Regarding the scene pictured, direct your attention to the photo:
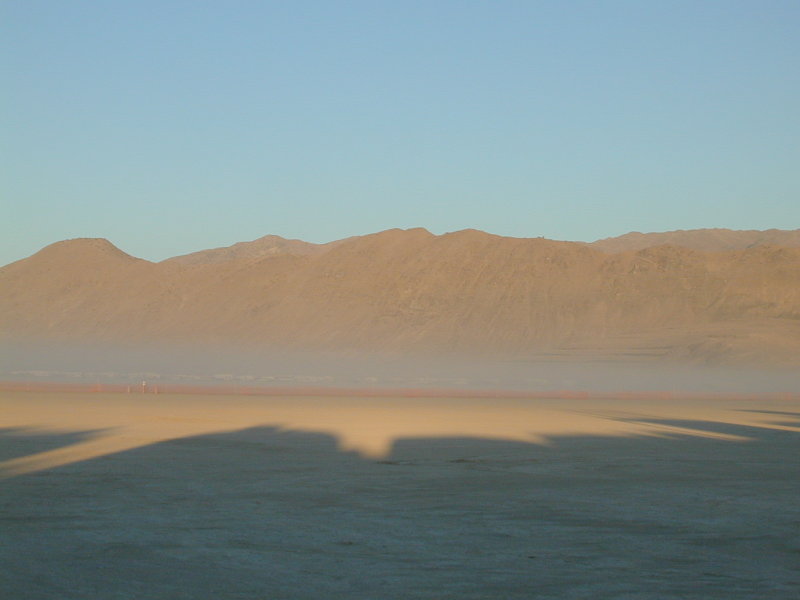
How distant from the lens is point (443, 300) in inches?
4444

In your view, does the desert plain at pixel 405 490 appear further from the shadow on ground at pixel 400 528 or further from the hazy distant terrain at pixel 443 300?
the hazy distant terrain at pixel 443 300

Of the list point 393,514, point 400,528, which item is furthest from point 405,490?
point 400,528

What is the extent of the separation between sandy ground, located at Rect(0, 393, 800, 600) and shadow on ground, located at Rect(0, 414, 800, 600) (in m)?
0.03

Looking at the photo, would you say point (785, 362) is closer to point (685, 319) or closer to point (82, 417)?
point (685, 319)

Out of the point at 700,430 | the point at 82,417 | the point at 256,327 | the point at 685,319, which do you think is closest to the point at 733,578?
the point at 700,430

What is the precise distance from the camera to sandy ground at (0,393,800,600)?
795cm

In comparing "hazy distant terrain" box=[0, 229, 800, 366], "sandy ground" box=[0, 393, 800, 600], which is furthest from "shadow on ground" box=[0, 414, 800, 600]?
"hazy distant terrain" box=[0, 229, 800, 366]

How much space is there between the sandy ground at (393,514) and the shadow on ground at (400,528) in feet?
0.11

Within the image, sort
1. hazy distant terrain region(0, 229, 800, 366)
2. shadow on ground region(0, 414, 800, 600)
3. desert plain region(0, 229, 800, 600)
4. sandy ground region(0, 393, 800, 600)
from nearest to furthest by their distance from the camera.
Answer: shadow on ground region(0, 414, 800, 600), sandy ground region(0, 393, 800, 600), desert plain region(0, 229, 800, 600), hazy distant terrain region(0, 229, 800, 366)

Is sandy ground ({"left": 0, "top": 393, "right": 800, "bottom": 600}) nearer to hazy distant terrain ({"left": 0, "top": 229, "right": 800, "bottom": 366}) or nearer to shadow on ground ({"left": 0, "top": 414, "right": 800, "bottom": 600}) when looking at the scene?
shadow on ground ({"left": 0, "top": 414, "right": 800, "bottom": 600})

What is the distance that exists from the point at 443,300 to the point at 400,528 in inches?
4034

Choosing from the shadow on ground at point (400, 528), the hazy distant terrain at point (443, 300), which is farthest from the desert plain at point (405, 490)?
the hazy distant terrain at point (443, 300)

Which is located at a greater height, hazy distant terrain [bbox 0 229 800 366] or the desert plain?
hazy distant terrain [bbox 0 229 800 366]

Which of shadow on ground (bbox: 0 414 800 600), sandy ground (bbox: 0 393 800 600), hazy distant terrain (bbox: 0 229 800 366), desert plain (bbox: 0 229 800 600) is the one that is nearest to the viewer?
shadow on ground (bbox: 0 414 800 600)
